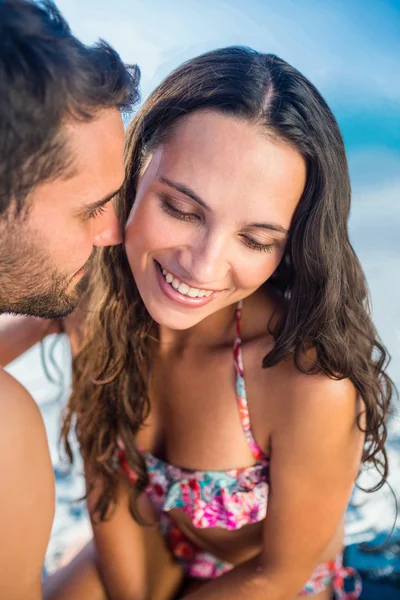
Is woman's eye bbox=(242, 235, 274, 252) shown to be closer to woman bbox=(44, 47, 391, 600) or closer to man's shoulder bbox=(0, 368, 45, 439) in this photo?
woman bbox=(44, 47, 391, 600)

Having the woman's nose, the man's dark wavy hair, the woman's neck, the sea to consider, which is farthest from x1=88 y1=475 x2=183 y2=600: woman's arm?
the man's dark wavy hair

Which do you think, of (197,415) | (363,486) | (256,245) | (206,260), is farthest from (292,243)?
(363,486)

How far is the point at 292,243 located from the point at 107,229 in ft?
1.54

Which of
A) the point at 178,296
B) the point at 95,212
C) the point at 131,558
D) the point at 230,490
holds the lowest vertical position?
the point at 131,558

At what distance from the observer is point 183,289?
171 centimetres

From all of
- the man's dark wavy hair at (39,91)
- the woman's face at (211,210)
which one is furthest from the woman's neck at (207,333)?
the man's dark wavy hair at (39,91)

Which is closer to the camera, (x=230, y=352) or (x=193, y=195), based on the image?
(x=193, y=195)

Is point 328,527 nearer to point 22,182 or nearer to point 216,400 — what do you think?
point 216,400

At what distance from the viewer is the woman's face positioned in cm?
156

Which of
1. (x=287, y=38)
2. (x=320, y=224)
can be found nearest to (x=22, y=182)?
(x=320, y=224)

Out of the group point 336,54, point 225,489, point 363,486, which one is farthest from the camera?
point 336,54

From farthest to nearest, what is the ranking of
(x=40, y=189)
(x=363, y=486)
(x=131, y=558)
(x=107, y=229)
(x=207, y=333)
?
(x=363, y=486) → (x=131, y=558) → (x=207, y=333) → (x=107, y=229) → (x=40, y=189)

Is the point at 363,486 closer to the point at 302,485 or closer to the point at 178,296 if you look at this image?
the point at 302,485

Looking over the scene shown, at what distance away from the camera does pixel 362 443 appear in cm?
182
